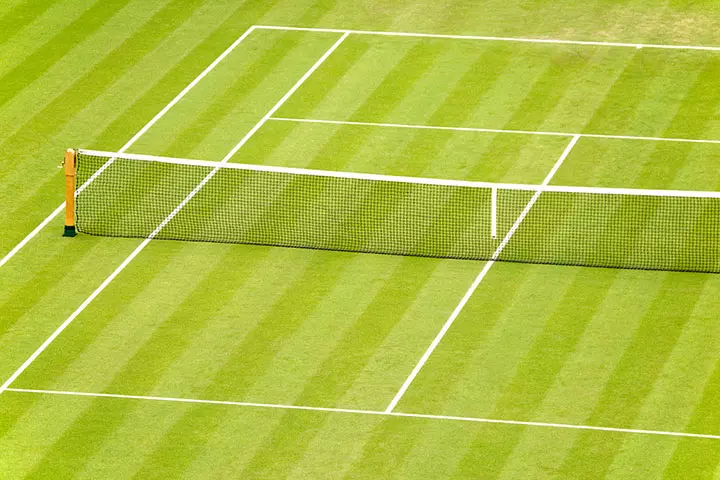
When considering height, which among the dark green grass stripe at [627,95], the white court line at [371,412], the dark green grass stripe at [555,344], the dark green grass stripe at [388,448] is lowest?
the dark green grass stripe at [388,448]

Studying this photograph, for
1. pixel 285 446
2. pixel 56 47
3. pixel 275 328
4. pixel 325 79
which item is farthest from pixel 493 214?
pixel 56 47

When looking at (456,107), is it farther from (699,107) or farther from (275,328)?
(275,328)

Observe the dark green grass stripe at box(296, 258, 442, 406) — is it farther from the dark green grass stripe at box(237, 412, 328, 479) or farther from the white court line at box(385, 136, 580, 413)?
the white court line at box(385, 136, 580, 413)

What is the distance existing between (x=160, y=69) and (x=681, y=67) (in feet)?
32.4

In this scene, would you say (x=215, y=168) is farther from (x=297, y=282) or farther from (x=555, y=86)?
(x=555, y=86)

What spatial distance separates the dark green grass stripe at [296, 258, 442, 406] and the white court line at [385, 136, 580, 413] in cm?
67

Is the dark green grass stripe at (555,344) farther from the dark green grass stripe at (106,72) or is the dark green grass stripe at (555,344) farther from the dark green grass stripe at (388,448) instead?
the dark green grass stripe at (106,72)

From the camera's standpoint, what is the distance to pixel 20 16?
3653cm

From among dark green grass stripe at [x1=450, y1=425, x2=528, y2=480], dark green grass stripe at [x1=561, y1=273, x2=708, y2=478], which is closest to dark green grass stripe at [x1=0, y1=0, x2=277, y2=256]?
dark green grass stripe at [x1=450, y1=425, x2=528, y2=480]

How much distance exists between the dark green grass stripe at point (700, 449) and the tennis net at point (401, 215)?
4.07m

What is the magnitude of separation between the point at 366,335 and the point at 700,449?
5.20 m

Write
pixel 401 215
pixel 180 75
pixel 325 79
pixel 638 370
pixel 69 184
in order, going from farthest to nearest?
1. pixel 180 75
2. pixel 325 79
3. pixel 401 215
4. pixel 69 184
5. pixel 638 370

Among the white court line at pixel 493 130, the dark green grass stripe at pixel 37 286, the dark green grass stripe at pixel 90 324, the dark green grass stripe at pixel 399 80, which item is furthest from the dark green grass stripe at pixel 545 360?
the dark green grass stripe at pixel 37 286

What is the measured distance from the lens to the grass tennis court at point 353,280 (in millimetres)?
22266
